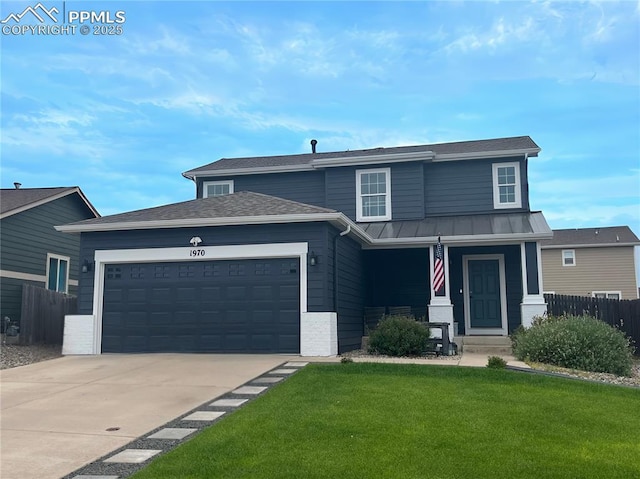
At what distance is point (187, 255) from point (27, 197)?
8.89m

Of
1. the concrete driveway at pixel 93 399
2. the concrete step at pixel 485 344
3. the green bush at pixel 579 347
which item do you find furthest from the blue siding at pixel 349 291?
the green bush at pixel 579 347

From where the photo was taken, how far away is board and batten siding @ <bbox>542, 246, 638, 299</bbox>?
91.5 ft

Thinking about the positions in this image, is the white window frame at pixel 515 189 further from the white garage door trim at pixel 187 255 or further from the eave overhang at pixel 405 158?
the white garage door trim at pixel 187 255

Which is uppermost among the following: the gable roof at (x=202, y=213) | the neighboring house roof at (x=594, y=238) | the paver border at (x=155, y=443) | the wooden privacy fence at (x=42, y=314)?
the neighboring house roof at (x=594, y=238)

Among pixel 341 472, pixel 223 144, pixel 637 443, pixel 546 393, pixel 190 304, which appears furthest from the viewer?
pixel 223 144

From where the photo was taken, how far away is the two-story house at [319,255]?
12500 mm

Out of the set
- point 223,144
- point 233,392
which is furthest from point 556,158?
→ point 233,392

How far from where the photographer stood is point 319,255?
484 inches

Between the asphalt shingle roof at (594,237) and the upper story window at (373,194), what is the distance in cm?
1505

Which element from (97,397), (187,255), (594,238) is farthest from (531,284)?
(594,238)

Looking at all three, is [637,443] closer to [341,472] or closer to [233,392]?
[341,472]

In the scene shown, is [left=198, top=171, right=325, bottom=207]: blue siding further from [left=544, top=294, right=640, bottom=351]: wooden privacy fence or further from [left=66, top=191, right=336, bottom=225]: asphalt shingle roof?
[left=544, top=294, right=640, bottom=351]: wooden privacy fence

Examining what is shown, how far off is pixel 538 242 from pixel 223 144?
46.5 ft

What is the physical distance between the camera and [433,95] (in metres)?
16.6
